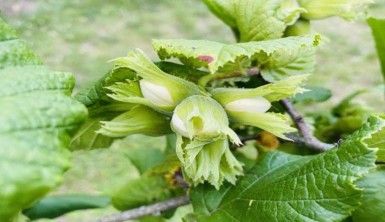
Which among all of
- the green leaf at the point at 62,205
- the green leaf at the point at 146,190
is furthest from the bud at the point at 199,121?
the green leaf at the point at 62,205

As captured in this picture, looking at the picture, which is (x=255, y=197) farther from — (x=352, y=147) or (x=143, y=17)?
(x=143, y=17)

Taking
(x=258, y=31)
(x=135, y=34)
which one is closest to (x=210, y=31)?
(x=135, y=34)

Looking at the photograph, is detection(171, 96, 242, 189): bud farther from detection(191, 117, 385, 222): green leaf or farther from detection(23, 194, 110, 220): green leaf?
detection(23, 194, 110, 220): green leaf

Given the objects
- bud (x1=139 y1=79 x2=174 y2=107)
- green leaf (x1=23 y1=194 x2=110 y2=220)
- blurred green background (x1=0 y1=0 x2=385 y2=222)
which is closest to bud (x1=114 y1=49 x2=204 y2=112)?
bud (x1=139 y1=79 x2=174 y2=107)

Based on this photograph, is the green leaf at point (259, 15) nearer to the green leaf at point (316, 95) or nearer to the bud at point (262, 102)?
the bud at point (262, 102)

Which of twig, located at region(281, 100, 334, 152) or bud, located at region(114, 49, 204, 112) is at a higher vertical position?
bud, located at region(114, 49, 204, 112)
